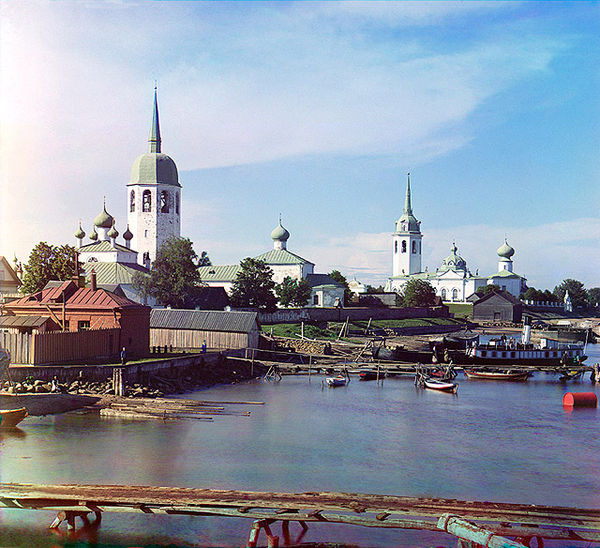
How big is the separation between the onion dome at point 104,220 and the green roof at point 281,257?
25674 mm

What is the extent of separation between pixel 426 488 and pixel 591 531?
7559 millimetres

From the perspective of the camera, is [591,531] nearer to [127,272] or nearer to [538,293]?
[127,272]

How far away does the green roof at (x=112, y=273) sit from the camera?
8845 cm

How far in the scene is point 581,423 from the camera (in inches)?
1459

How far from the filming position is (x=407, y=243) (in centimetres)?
19512

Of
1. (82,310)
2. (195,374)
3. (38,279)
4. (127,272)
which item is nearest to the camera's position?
(82,310)

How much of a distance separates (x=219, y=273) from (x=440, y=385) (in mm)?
75869

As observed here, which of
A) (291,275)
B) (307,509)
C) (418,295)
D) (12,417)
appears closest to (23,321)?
(12,417)

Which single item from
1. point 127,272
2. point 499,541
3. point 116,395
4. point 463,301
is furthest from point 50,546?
point 463,301

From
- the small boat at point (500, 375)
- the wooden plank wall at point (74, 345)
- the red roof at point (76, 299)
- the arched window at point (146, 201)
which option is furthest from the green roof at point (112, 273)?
the wooden plank wall at point (74, 345)

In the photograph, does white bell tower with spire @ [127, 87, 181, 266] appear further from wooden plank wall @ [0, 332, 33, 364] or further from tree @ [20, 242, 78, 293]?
wooden plank wall @ [0, 332, 33, 364]

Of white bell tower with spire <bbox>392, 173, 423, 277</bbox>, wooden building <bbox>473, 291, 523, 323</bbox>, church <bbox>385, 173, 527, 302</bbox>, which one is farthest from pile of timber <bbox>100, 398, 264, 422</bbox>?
white bell tower with spire <bbox>392, 173, 423, 277</bbox>

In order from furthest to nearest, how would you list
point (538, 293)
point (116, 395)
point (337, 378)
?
1. point (538, 293)
2. point (337, 378)
3. point (116, 395)

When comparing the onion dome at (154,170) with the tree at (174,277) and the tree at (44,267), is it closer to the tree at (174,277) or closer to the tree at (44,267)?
the tree at (174,277)
